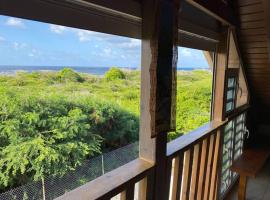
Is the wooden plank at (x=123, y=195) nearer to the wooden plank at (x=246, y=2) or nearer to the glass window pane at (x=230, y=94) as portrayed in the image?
the glass window pane at (x=230, y=94)

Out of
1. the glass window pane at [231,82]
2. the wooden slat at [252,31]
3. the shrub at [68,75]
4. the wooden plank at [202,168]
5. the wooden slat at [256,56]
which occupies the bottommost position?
the wooden plank at [202,168]

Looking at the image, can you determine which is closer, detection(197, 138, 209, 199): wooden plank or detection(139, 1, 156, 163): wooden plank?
detection(139, 1, 156, 163): wooden plank

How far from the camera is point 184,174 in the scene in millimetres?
1861

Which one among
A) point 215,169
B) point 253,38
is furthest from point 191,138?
point 253,38

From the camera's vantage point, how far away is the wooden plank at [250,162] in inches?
98.6

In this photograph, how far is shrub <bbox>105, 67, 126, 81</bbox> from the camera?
3.73 feet

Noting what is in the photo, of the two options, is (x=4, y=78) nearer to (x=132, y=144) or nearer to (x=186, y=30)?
(x=132, y=144)

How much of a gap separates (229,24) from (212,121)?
913 millimetres

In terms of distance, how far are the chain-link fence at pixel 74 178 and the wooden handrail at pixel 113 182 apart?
0.02m

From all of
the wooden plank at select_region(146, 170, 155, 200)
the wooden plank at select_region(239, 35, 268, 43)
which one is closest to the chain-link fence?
the wooden plank at select_region(146, 170, 155, 200)

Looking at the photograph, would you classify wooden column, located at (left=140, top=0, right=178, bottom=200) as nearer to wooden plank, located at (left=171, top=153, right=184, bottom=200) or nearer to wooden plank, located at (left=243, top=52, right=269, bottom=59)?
wooden plank, located at (left=171, top=153, right=184, bottom=200)

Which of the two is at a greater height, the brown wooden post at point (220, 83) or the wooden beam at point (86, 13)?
the wooden beam at point (86, 13)

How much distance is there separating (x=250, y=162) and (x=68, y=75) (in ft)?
7.99

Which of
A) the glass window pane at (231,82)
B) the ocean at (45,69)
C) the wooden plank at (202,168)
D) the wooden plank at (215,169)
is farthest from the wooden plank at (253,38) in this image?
the ocean at (45,69)
